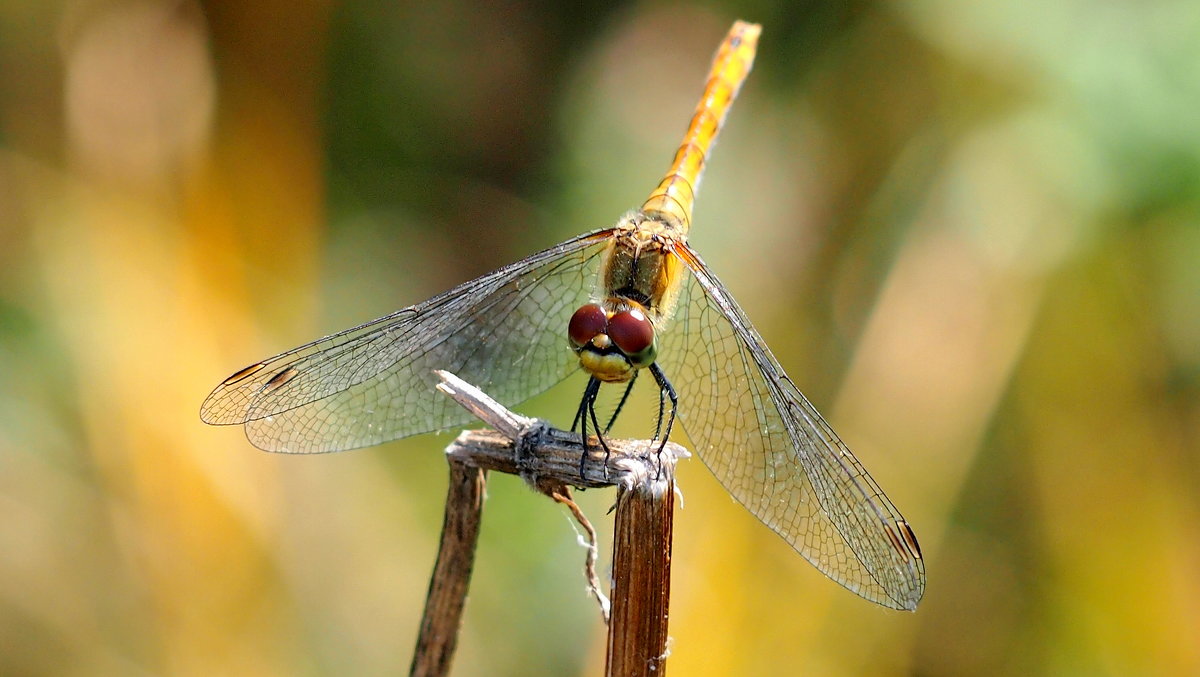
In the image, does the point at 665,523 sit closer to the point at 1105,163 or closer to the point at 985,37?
the point at 1105,163

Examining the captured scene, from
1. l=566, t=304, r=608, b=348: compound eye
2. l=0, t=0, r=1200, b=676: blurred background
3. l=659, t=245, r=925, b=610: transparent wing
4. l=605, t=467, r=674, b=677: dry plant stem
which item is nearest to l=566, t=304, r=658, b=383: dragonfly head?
l=566, t=304, r=608, b=348: compound eye

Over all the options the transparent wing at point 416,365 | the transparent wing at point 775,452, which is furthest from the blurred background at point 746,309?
the transparent wing at point 416,365

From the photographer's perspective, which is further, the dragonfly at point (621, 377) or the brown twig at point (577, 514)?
the dragonfly at point (621, 377)

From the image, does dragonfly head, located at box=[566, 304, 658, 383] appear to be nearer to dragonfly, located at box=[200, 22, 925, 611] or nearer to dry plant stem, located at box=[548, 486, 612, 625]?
dragonfly, located at box=[200, 22, 925, 611]

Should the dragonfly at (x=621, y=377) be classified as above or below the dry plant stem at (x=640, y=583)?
above

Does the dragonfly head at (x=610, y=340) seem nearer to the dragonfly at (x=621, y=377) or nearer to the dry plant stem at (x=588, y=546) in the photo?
the dragonfly at (x=621, y=377)

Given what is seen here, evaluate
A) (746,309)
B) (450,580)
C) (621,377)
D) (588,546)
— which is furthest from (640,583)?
(746,309)
